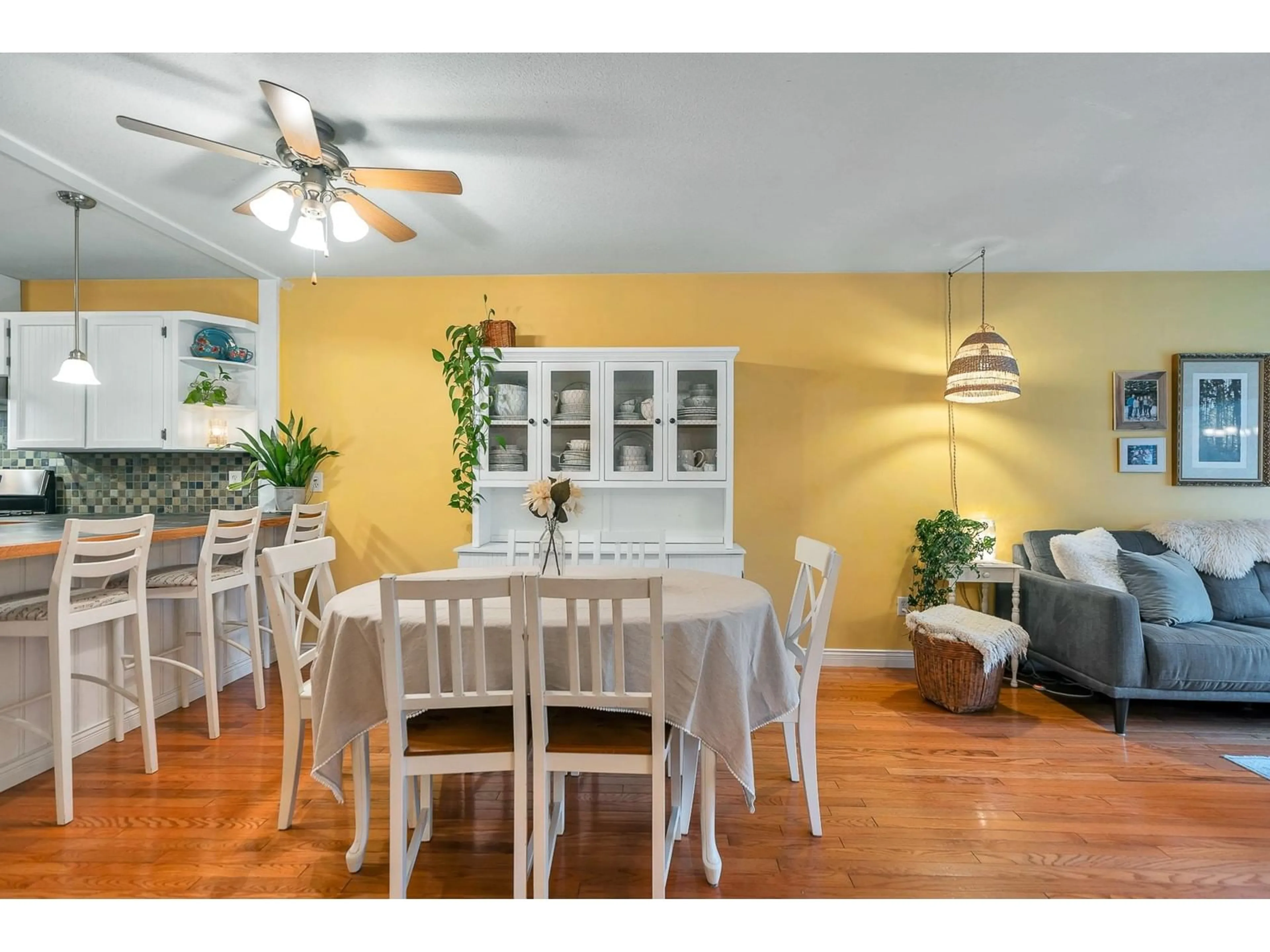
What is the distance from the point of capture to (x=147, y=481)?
12.9ft

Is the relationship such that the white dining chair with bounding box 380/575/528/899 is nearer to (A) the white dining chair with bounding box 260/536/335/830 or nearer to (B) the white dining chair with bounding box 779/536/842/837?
(A) the white dining chair with bounding box 260/536/335/830

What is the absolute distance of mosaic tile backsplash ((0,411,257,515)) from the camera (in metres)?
3.91

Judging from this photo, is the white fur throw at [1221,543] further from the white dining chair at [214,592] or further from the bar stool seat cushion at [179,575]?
the bar stool seat cushion at [179,575]

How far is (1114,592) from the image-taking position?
9.30 ft

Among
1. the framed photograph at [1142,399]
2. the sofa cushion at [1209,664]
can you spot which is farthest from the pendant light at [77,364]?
the framed photograph at [1142,399]

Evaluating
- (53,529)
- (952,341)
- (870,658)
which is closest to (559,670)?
(53,529)

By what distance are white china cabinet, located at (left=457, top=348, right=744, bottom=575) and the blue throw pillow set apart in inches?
78.1

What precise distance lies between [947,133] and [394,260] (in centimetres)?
287

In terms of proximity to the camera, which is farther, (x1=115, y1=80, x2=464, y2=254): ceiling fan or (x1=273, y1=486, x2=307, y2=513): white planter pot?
(x1=273, y1=486, x2=307, y2=513): white planter pot

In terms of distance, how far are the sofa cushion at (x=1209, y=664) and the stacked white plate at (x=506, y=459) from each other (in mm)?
3208

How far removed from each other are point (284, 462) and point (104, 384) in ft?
3.59

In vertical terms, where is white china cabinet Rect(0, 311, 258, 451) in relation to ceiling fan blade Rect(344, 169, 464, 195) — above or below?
below

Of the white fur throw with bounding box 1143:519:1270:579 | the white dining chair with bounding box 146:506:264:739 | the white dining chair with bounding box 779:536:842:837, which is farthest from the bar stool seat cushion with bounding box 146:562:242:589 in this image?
the white fur throw with bounding box 1143:519:1270:579
